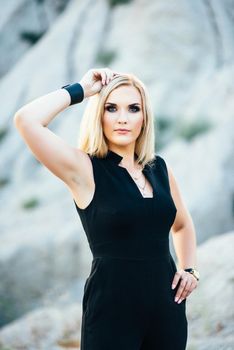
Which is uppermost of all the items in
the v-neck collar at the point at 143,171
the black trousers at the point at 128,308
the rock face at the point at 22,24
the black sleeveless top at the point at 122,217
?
the rock face at the point at 22,24

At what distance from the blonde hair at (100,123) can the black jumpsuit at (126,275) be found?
0.08 m

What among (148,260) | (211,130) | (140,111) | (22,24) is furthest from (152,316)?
(22,24)

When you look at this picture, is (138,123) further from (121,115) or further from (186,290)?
(186,290)

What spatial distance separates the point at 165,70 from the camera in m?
7.03

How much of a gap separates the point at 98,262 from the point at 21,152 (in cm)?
494

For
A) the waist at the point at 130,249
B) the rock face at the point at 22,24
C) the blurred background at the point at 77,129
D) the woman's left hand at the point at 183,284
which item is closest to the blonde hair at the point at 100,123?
the waist at the point at 130,249

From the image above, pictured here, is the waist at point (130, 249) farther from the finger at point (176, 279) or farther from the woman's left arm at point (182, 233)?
the woman's left arm at point (182, 233)

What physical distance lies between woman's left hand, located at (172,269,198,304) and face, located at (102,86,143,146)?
1.76 ft

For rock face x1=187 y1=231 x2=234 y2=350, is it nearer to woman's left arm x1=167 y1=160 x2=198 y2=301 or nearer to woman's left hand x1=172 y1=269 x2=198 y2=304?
woman's left arm x1=167 y1=160 x2=198 y2=301

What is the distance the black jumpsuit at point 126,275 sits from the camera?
227cm

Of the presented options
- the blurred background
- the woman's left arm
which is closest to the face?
the woman's left arm

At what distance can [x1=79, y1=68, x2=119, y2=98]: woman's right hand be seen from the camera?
2457 mm

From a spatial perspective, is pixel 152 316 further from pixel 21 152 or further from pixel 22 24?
pixel 22 24

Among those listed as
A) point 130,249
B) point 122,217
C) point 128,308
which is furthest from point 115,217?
point 128,308
